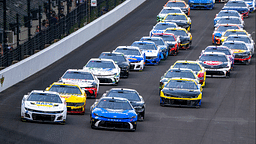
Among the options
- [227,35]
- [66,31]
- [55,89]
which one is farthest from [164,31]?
[55,89]

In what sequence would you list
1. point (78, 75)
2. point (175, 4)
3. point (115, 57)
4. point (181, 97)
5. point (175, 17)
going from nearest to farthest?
1. point (181, 97)
2. point (78, 75)
3. point (115, 57)
4. point (175, 17)
5. point (175, 4)

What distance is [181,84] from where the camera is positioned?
27.3m

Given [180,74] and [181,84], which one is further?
[180,74]

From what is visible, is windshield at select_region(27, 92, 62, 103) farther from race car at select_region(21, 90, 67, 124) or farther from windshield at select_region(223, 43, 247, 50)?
windshield at select_region(223, 43, 247, 50)

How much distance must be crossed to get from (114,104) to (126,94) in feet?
7.80

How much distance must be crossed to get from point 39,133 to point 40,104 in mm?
2130

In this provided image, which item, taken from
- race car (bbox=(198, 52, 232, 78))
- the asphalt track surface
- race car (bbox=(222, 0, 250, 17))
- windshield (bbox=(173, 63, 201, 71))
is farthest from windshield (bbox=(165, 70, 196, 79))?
race car (bbox=(222, 0, 250, 17))

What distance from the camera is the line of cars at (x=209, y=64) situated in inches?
1037

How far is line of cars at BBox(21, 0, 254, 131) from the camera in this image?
21328 mm

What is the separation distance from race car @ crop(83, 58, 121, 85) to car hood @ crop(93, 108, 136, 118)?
9.28 meters

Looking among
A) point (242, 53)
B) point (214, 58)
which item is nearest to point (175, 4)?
point (242, 53)

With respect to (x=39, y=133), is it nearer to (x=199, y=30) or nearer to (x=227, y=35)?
(x=227, y=35)

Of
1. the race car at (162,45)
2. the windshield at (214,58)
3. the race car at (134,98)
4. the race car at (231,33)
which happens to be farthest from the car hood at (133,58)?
the race car at (134,98)

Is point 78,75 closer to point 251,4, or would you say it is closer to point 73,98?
point 73,98
